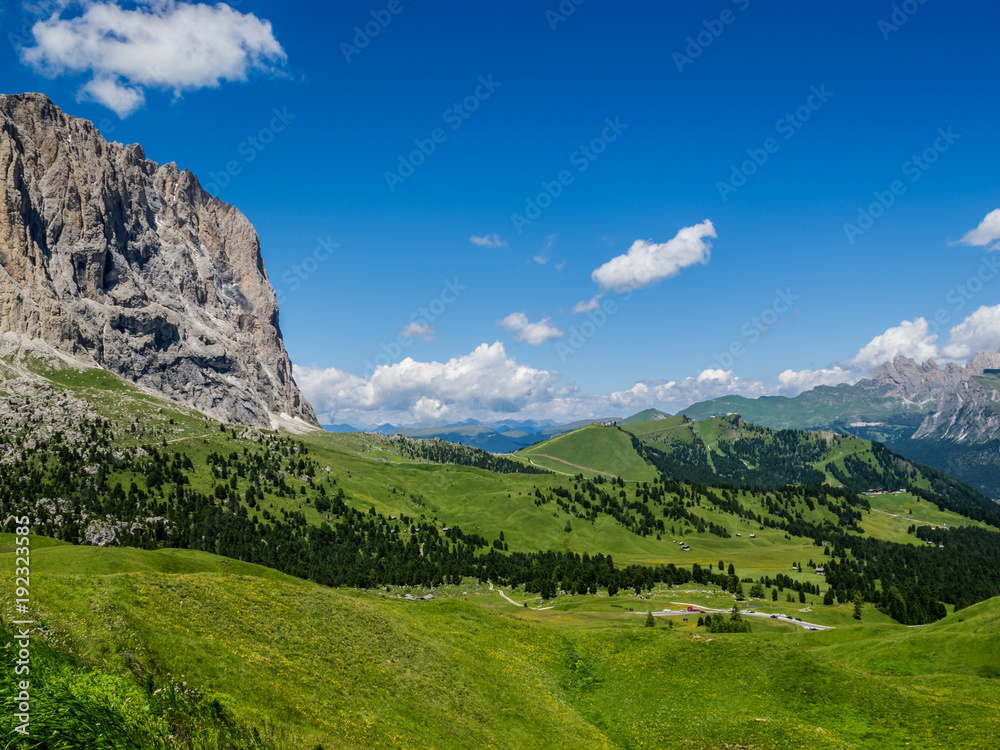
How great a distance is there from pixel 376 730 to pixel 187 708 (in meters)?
13.5

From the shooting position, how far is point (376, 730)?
106ft

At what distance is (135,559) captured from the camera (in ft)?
228

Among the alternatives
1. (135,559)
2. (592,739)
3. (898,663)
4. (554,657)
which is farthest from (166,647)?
Result: (898,663)

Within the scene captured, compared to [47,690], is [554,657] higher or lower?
lower

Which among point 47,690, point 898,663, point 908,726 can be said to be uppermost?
point 47,690

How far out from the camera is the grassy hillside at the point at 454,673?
2945cm

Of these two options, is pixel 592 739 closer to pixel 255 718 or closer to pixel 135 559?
pixel 255 718

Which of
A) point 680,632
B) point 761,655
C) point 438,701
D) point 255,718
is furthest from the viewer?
point 680,632

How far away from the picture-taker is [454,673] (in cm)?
4641

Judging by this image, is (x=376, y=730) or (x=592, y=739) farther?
(x=592, y=739)

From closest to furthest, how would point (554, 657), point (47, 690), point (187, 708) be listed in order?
point (47, 690) → point (187, 708) → point (554, 657)

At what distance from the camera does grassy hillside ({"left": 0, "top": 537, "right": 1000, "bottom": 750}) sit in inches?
1160

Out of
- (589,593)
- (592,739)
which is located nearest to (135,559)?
(592,739)

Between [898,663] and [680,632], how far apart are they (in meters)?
33.8
